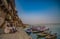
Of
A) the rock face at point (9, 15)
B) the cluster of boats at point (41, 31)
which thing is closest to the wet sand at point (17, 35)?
the rock face at point (9, 15)

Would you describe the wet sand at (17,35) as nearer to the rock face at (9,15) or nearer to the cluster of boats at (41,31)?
the rock face at (9,15)

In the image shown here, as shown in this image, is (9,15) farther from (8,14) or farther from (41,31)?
(41,31)

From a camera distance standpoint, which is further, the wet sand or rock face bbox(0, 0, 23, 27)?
rock face bbox(0, 0, 23, 27)

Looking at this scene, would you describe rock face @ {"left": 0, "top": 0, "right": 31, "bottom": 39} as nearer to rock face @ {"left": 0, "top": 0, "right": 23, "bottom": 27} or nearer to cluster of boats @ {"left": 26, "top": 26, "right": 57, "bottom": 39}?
rock face @ {"left": 0, "top": 0, "right": 23, "bottom": 27}

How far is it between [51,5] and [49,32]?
477 mm

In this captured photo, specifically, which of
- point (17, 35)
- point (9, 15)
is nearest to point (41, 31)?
point (17, 35)

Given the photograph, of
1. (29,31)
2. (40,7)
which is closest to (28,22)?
(29,31)

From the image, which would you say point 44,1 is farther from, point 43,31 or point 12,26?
point 12,26

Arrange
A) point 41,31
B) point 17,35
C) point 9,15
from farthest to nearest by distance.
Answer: point 9,15
point 41,31
point 17,35

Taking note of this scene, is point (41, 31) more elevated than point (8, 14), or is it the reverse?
point (8, 14)

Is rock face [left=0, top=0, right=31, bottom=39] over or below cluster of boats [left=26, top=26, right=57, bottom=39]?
over

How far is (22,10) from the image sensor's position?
240 centimetres

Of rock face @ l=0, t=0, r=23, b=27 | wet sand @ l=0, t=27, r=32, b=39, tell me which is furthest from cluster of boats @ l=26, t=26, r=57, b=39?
rock face @ l=0, t=0, r=23, b=27

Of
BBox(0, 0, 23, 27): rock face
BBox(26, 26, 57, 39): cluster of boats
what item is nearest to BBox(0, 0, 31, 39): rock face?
BBox(0, 0, 23, 27): rock face
